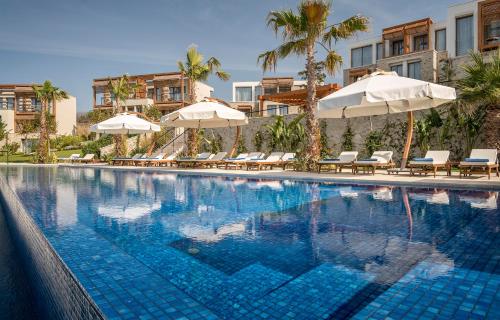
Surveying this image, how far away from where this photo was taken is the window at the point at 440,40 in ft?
95.7

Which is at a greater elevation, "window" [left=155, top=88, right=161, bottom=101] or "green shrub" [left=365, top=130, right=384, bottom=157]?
"window" [left=155, top=88, right=161, bottom=101]

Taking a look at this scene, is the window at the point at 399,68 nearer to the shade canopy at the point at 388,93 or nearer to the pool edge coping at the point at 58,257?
the shade canopy at the point at 388,93

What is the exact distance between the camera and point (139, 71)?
45.3m

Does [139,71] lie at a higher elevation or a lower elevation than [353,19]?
higher

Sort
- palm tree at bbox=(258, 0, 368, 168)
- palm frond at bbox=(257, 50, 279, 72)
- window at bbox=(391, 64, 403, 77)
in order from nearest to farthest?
palm tree at bbox=(258, 0, 368, 168) → palm frond at bbox=(257, 50, 279, 72) → window at bbox=(391, 64, 403, 77)

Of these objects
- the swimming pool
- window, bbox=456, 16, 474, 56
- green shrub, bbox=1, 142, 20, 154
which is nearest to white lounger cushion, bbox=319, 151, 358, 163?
the swimming pool

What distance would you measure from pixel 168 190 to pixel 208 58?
13.2 metres

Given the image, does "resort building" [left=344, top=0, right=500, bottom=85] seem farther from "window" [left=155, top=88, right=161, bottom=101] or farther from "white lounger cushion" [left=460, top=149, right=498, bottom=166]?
"window" [left=155, top=88, right=161, bottom=101]

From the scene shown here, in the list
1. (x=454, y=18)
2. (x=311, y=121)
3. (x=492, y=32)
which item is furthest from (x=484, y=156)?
(x=454, y=18)

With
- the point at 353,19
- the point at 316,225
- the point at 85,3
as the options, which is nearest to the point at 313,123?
the point at 353,19

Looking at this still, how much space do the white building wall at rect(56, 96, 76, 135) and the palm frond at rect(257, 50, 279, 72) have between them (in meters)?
41.5

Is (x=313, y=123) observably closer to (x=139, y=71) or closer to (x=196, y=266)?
(x=196, y=266)

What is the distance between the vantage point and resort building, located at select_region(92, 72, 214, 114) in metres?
41.1

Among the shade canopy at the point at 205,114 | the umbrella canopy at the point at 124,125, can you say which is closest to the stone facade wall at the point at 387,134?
the shade canopy at the point at 205,114
